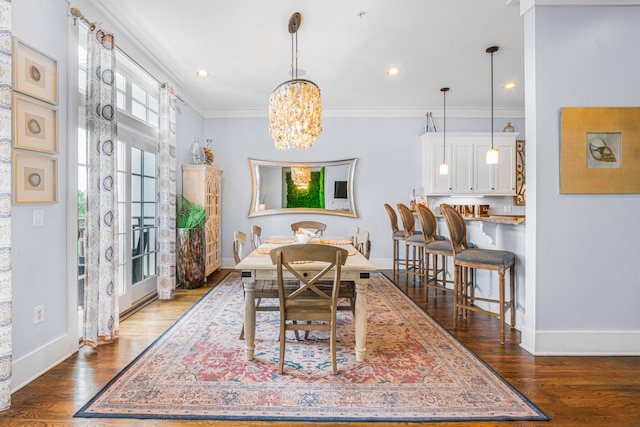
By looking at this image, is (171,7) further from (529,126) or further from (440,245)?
(440,245)

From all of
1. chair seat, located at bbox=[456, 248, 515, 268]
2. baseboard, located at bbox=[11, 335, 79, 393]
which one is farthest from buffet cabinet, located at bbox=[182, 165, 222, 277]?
chair seat, located at bbox=[456, 248, 515, 268]

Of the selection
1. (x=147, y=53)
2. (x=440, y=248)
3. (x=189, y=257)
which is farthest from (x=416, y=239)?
(x=147, y=53)

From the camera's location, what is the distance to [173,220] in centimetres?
419

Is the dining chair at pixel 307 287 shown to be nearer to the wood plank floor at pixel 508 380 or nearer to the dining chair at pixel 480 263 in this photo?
the wood plank floor at pixel 508 380

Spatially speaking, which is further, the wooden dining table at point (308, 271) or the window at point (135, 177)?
the window at point (135, 177)

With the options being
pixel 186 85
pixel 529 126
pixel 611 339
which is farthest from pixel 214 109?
pixel 611 339

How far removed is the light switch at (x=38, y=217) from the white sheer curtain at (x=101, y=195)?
0.42m

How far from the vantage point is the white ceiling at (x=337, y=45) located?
2920mm

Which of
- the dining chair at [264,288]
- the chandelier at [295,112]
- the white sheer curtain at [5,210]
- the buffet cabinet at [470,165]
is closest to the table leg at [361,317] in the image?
the dining chair at [264,288]

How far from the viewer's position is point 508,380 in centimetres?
216

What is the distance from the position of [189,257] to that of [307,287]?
9.16 feet

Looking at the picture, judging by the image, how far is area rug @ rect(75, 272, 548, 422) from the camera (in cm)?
182

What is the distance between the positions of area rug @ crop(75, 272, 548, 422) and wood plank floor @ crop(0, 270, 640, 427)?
3.1 inches

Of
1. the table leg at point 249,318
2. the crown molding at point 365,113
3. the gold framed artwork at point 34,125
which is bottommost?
the table leg at point 249,318
